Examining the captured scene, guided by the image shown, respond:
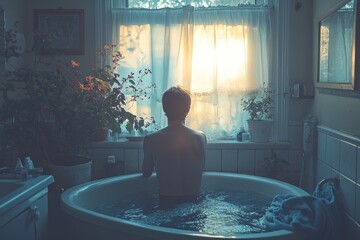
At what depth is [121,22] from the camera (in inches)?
127

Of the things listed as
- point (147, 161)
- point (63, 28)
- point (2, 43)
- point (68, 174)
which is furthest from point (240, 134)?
point (2, 43)

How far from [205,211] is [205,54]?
4.33 feet

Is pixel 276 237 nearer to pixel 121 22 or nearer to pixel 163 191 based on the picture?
pixel 163 191

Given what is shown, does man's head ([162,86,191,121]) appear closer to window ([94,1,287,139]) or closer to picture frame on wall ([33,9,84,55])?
window ([94,1,287,139])

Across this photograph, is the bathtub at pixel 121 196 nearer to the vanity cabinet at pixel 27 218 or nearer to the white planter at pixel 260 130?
the vanity cabinet at pixel 27 218

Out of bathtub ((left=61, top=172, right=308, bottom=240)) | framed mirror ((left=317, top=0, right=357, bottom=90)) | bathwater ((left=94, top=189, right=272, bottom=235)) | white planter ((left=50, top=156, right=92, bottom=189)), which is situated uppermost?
framed mirror ((left=317, top=0, right=357, bottom=90))

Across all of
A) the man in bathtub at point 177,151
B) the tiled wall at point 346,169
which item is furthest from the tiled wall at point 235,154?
the man in bathtub at point 177,151

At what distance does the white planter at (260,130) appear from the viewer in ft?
10.1

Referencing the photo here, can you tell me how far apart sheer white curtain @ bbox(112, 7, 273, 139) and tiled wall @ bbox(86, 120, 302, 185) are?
159 mm

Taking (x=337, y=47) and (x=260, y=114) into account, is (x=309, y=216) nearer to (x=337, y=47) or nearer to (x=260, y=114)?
(x=337, y=47)

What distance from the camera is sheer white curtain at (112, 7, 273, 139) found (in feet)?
10.3

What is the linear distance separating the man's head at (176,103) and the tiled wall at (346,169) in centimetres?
89

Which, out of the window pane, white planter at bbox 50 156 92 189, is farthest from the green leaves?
white planter at bbox 50 156 92 189

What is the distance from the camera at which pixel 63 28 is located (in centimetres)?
322
